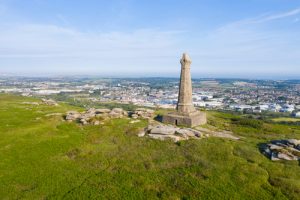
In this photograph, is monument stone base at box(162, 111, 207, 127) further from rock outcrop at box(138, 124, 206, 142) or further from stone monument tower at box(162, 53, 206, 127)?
rock outcrop at box(138, 124, 206, 142)

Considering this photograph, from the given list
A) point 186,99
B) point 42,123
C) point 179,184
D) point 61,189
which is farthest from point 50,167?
point 186,99

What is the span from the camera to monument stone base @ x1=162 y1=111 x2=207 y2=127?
27203mm

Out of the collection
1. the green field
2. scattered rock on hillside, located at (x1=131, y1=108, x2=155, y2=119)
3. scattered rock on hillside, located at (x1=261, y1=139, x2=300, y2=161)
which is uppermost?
scattered rock on hillside, located at (x1=131, y1=108, x2=155, y2=119)

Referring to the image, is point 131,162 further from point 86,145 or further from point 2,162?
point 2,162

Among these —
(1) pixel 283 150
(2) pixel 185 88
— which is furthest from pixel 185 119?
(1) pixel 283 150

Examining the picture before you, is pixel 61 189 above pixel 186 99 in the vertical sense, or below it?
below

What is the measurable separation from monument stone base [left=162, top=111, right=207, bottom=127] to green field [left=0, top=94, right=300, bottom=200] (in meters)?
4.62

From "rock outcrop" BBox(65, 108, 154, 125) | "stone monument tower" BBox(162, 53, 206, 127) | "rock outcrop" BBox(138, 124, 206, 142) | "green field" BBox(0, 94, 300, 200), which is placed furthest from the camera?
"rock outcrop" BBox(65, 108, 154, 125)

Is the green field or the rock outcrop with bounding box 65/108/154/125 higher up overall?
the rock outcrop with bounding box 65/108/154/125

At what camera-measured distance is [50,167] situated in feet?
58.2

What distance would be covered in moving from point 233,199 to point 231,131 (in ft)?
48.7

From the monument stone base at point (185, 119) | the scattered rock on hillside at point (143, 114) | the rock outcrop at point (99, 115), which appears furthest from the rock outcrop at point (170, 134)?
the rock outcrop at point (99, 115)

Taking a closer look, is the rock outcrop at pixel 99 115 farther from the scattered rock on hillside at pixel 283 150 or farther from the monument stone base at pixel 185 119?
the scattered rock on hillside at pixel 283 150

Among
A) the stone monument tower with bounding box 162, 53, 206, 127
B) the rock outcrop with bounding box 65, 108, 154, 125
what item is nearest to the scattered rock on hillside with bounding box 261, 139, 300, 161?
the stone monument tower with bounding box 162, 53, 206, 127
